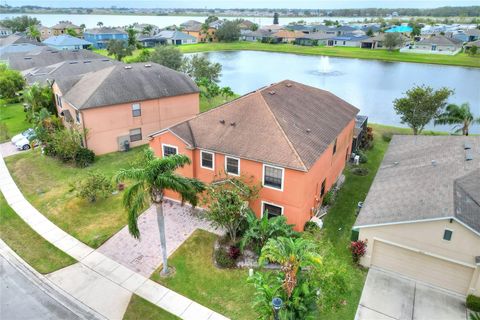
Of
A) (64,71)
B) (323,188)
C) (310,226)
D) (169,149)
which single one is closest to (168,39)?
(64,71)

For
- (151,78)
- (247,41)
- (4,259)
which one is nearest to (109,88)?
(151,78)

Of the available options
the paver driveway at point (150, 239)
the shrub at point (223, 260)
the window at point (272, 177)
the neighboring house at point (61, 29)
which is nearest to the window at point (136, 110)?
the paver driveway at point (150, 239)

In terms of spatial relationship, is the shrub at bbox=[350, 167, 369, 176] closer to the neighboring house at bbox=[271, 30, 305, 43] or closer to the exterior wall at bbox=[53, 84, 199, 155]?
the exterior wall at bbox=[53, 84, 199, 155]

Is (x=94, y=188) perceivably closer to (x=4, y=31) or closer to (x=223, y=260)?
(x=223, y=260)

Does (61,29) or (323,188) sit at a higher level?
(61,29)

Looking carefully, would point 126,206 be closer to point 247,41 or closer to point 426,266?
point 426,266

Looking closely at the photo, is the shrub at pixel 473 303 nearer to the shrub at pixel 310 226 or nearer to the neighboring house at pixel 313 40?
the shrub at pixel 310 226
